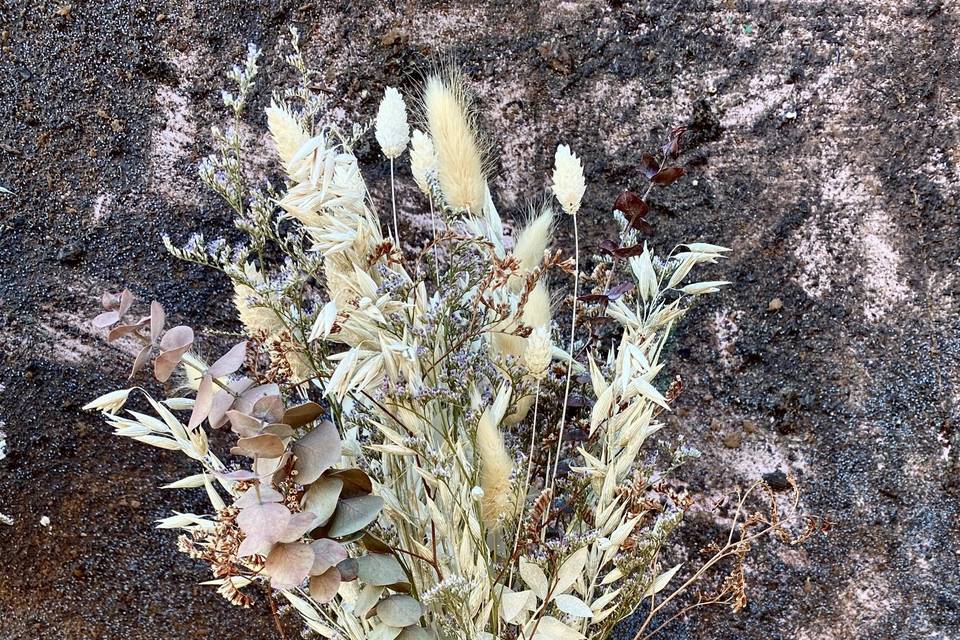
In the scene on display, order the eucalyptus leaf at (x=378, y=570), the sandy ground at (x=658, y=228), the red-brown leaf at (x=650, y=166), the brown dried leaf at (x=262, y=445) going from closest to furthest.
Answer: the brown dried leaf at (x=262, y=445) < the eucalyptus leaf at (x=378, y=570) < the red-brown leaf at (x=650, y=166) < the sandy ground at (x=658, y=228)

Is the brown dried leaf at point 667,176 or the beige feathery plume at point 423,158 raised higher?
the beige feathery plume at point 423,158

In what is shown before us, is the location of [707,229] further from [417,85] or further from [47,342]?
[47,342]

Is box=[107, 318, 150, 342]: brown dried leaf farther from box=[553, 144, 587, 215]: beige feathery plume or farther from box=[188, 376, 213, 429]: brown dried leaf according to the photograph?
box=[553, 144, 587, 215]: beige feathery plume

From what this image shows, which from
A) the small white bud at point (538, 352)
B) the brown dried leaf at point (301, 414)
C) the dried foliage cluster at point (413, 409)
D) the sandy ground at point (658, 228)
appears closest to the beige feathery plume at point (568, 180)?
the dried foliage cluster at point (413, 409)

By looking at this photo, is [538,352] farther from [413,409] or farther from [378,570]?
[378,570]

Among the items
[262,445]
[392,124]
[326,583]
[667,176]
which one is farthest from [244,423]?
[667,176]

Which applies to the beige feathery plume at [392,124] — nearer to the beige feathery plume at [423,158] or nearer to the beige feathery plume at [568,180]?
the beige feathery plume at [423,158]

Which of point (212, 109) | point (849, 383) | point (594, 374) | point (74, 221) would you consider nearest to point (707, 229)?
point (849, 383)
